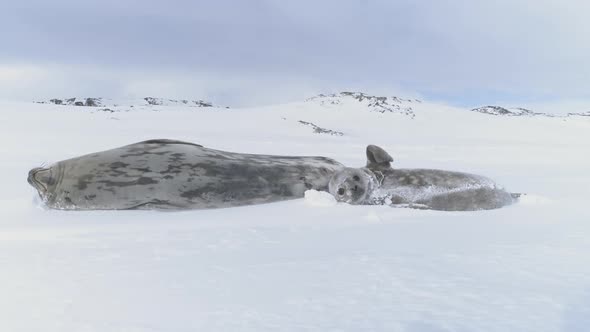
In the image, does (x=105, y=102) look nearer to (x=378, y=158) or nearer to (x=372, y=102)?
(x=372, y=102)

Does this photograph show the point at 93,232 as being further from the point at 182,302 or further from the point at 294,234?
the point at 182,302

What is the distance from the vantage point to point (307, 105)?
28.8 metres

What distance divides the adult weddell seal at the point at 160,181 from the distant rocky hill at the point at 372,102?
24.1 m

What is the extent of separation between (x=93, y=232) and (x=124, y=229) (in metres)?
0.17

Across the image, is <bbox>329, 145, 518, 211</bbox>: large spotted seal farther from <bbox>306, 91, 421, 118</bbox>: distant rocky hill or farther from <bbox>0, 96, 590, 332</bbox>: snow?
<bbox>306, 91, 421, 118</bbox>: distant rocky hill

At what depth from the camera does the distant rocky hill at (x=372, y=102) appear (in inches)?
1121

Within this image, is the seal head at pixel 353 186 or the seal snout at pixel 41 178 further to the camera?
the seal head at pixel 353 186

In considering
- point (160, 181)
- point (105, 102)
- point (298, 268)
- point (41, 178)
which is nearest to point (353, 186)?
point (160, 181)

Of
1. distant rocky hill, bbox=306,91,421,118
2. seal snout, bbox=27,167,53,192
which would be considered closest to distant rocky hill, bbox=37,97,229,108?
distant rocky hill, bbox=306,91,421,118

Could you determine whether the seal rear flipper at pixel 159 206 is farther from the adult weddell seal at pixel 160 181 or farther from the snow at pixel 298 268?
the snow at pixel 298 268

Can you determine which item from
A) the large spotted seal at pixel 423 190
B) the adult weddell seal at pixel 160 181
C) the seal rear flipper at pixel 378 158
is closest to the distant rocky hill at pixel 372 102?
the seal rear flipper at pixel 378 158

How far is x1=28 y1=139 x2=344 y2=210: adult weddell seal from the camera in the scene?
3764 millimetres

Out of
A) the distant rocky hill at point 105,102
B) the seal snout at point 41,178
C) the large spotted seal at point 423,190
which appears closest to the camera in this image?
the seal snout at point 41,178

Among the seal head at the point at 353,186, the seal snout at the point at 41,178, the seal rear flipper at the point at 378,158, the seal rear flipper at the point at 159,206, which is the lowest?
the seal rear flipper at the point at 159,206
